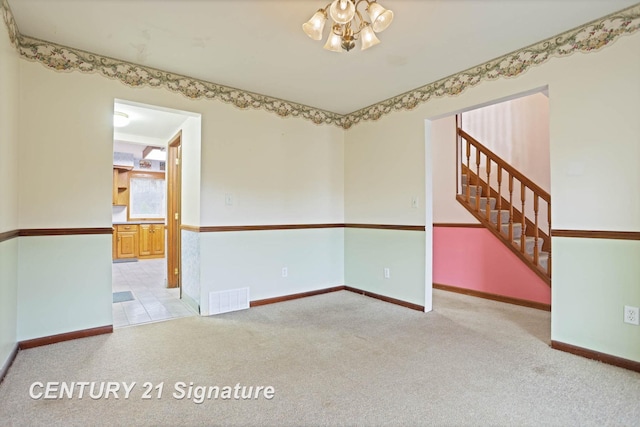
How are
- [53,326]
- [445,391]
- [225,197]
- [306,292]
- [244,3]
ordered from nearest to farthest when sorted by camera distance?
[445,391], [244,3], [53,326], [225,197], [306,292]

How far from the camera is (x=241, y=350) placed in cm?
233

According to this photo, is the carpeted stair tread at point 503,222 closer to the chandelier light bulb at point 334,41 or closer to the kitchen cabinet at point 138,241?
the chandelier light bulb at point 334,41

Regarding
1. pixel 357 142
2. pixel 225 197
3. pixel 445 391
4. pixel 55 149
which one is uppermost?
pixel 357 142


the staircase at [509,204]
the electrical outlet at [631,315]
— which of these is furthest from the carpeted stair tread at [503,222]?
the electrical outlet at [631,315]

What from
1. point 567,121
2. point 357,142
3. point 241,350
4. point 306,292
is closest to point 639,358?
point 567,121

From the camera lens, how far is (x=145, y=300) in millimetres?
3713

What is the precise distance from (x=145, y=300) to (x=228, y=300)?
3.90 ft

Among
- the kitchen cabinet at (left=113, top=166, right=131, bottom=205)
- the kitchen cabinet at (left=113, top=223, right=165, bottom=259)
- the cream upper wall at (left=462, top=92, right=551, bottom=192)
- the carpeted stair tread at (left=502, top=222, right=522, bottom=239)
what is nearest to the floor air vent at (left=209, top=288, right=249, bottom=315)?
the carpeted stair tread at (left=502, top=222, right=522, bottom=239)

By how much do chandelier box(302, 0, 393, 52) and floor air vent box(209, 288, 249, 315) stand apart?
8.02 feet

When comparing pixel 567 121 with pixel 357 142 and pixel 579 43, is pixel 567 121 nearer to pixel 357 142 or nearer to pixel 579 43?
pixel 579 43

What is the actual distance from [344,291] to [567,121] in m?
2.87

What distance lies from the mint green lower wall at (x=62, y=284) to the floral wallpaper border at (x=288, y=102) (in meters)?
1.37

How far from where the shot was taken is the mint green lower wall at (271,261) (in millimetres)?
3196

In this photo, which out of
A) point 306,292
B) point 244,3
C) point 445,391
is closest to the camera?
point 445,391
